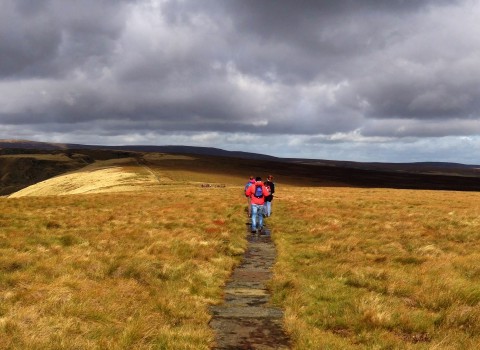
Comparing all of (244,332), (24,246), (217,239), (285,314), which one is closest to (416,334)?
(285,314)

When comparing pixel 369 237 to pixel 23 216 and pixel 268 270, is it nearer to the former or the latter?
pixel 268 270

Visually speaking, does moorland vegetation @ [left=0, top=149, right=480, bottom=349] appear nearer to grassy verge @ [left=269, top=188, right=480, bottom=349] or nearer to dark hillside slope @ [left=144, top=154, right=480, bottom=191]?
grassy verge @ [left=269, top=188, right=480, bottom=349]

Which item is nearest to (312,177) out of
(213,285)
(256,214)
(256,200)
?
(256,214)

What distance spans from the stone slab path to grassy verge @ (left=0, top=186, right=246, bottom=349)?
1.07ft

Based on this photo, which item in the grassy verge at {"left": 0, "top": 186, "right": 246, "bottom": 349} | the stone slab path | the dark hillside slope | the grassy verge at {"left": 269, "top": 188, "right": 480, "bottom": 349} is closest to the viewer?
the grassy verge at {"left": 0, "top": 186, "right": 246, "bottom": 349}

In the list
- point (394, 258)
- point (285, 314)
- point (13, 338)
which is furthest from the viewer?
point (394, 258)

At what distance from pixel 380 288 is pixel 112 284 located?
6802mm

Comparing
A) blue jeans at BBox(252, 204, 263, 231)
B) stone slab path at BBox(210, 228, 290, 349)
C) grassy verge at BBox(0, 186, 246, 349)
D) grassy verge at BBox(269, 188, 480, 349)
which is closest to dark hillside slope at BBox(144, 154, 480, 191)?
blue jeans at BBox(252, 204, 263, 231)

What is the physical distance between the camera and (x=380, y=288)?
34.8ft

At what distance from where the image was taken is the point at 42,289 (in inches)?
364

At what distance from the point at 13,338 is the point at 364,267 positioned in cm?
955

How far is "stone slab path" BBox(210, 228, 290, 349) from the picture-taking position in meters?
7.48

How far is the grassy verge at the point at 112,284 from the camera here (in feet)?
23.4

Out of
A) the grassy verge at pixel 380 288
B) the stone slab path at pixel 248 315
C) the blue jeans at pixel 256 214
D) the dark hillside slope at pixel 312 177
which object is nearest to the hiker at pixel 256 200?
the blue jeans at pixel 256 214
